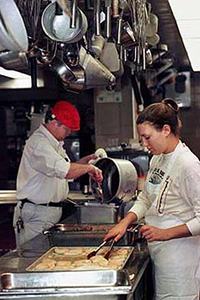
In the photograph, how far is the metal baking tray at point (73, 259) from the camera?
2.44 metres

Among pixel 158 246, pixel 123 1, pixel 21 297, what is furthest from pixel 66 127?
pixel 21 297

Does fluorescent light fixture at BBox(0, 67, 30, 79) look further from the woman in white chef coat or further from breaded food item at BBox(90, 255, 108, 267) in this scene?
breaded food item at BBox(90, 255, 108, 267)

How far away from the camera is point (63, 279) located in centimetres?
217

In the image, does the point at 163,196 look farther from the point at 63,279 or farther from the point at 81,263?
the point at 63,279

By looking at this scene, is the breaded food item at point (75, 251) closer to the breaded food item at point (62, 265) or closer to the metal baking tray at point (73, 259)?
the metal baking tray at point (73, 259)

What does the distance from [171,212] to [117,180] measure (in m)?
1.07

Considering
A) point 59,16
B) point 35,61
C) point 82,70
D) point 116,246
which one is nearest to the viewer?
point 59,16

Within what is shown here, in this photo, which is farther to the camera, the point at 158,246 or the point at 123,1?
the point at 123,1

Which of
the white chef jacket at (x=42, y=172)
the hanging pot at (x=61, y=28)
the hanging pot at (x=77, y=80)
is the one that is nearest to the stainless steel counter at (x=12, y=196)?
the white chef jacket at (x=42, y=172)

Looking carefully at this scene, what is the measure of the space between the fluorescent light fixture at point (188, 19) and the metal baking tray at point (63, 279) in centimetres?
190

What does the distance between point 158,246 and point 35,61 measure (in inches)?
55.2

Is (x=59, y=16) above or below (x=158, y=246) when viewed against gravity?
above

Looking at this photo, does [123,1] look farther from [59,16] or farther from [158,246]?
[158,246]

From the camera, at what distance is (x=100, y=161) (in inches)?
150
